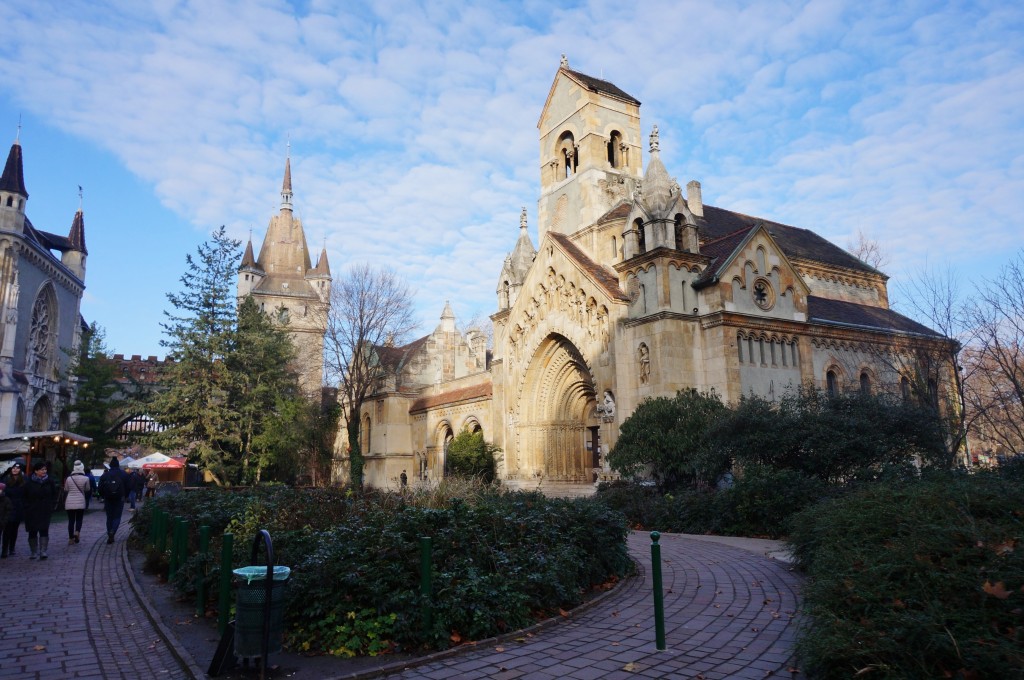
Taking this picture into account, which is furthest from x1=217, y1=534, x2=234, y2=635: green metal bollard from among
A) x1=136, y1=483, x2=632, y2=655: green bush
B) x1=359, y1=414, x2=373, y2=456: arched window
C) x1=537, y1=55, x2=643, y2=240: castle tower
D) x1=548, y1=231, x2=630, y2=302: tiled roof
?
x1=359, y1=414, x2=373, y2=456: arched window

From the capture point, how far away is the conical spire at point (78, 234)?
52.8m

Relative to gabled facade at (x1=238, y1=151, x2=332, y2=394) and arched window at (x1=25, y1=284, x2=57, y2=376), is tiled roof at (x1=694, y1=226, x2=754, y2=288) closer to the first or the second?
arched window at (x1=25, y1=284, x2=57, y2=376)

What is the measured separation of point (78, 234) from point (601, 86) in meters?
47.2

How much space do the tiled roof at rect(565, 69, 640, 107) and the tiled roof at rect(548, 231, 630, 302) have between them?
25.6ft

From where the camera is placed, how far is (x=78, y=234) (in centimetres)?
5362

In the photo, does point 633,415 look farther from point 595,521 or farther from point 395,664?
point 395,664

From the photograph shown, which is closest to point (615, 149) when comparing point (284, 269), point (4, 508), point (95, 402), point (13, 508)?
point (13, 508)

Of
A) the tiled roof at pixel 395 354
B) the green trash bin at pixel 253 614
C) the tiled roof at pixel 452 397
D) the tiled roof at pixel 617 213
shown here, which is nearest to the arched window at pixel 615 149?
the tiled roof at pixel 617 213

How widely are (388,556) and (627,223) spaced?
20.2m

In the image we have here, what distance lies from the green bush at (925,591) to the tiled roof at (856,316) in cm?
2012

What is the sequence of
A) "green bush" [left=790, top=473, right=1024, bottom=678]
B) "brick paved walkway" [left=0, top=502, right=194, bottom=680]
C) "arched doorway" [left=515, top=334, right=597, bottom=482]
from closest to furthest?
"green bush" [left=790, top=473, right=1024, bottom=678]
"brick paved walkway" [left=0, top=502, right=194, bottom=680]
"arched doorway" [left=515, top=334, right=597, bottom=482]

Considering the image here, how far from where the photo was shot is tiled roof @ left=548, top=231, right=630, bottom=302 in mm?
24438

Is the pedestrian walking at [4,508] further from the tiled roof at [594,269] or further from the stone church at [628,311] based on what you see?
the tiled roof at [594,269]

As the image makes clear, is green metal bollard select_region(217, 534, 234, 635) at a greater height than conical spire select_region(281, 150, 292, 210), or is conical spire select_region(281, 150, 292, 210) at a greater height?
conical spire select_region(281, 150, 292, 210)
